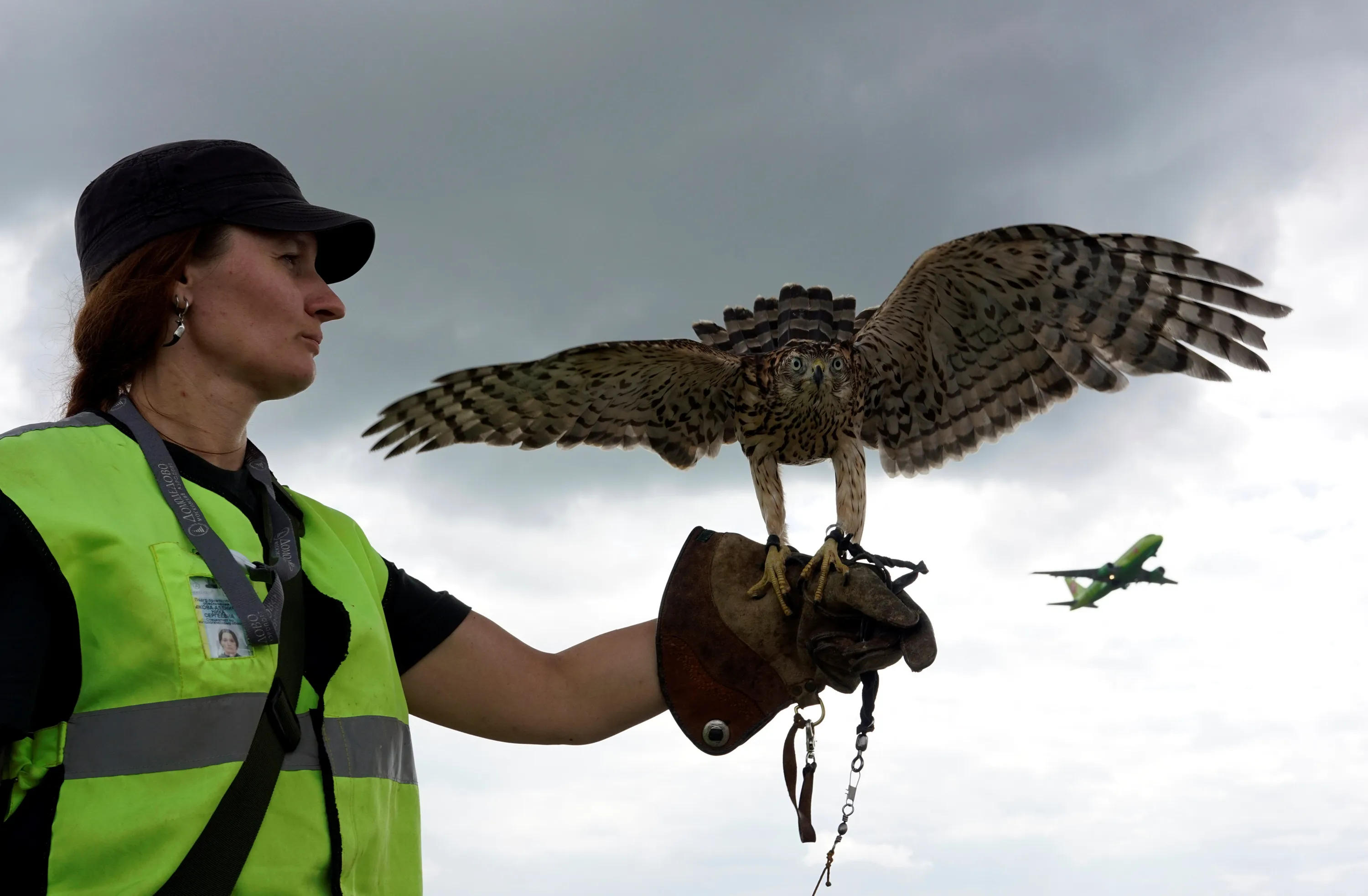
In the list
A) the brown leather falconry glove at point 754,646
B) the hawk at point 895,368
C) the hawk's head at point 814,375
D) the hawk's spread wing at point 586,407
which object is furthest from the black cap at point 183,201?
the hawk's head at point 814,375

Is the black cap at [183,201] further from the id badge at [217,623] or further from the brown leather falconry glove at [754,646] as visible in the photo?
the brown leather falconry glove at [754,646]

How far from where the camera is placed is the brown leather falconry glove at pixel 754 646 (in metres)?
2.67

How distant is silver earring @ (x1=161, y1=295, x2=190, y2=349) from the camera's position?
2.17 m

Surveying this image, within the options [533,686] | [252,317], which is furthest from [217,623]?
[533,686]

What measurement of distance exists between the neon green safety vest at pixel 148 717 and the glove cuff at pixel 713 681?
2.89 ft

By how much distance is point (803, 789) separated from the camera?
260cm

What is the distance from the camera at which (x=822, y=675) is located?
9.05 ft

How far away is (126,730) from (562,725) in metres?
1.17

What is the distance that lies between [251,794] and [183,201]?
4.02 feet

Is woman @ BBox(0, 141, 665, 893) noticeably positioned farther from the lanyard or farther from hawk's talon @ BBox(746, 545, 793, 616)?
hawk's talon @ BBox(746, 545, 793, 616)

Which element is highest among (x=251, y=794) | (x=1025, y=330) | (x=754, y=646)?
(x=1025, y=330)

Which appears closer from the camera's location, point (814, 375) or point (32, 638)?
point (32, 638)

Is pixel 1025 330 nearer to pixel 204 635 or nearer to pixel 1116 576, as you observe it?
pixel 1116 576

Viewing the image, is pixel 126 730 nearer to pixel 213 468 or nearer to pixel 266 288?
pixel 213 468
